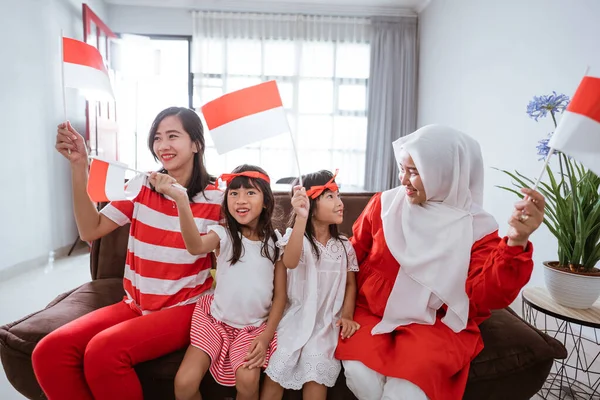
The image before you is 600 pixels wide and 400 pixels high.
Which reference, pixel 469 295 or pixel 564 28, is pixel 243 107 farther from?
pixel 564 28

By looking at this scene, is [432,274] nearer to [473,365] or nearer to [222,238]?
[473,365]

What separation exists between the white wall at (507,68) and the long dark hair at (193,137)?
7.12 ft

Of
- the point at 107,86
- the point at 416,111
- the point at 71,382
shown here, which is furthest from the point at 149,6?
the point at 71,382

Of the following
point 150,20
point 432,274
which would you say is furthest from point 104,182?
point 150,20

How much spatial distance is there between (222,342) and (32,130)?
3168mm

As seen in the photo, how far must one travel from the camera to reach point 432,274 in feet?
3.93

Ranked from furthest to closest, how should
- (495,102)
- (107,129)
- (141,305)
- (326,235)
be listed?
(107,129), (495,102), (326,235), (141,305)

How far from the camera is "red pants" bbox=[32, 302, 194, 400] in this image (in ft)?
3.47

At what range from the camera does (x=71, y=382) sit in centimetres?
108

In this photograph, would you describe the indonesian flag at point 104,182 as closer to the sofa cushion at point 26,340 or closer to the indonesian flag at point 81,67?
the indonesian flag at point 81,67

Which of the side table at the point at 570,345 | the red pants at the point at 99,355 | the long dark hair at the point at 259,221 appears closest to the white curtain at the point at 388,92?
the side table at the point at 570,345

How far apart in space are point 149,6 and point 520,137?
14.7 feet

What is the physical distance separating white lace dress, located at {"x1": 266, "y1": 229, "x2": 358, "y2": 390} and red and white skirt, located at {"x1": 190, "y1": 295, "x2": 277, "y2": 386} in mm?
62

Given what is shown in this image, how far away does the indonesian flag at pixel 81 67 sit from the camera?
46.7 inches
